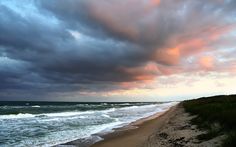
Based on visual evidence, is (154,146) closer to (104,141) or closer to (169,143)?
(169,143)

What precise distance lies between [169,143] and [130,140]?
399 centimetres

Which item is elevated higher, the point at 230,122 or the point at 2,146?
the point at 230,122

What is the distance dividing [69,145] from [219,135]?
8.26m

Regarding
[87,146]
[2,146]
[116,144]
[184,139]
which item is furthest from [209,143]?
[2,146]

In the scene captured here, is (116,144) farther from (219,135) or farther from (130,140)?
(219,135)

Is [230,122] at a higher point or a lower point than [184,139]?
higher

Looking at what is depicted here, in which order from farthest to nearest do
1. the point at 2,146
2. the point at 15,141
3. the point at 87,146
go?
the point at 15,141 → the point at 2,146 → the point at 87,146

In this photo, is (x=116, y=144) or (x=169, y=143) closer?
(x=169, y=143)

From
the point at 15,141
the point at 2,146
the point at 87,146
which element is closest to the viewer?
the point at 87,146

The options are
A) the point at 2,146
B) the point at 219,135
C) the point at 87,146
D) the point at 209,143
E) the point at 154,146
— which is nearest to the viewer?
the point at 209,143

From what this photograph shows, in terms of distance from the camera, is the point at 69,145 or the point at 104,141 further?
the point at 104,141

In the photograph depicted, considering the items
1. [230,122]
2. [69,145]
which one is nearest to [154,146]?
[230,122]

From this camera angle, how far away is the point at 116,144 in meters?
15.6

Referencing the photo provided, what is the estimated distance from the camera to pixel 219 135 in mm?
12070
